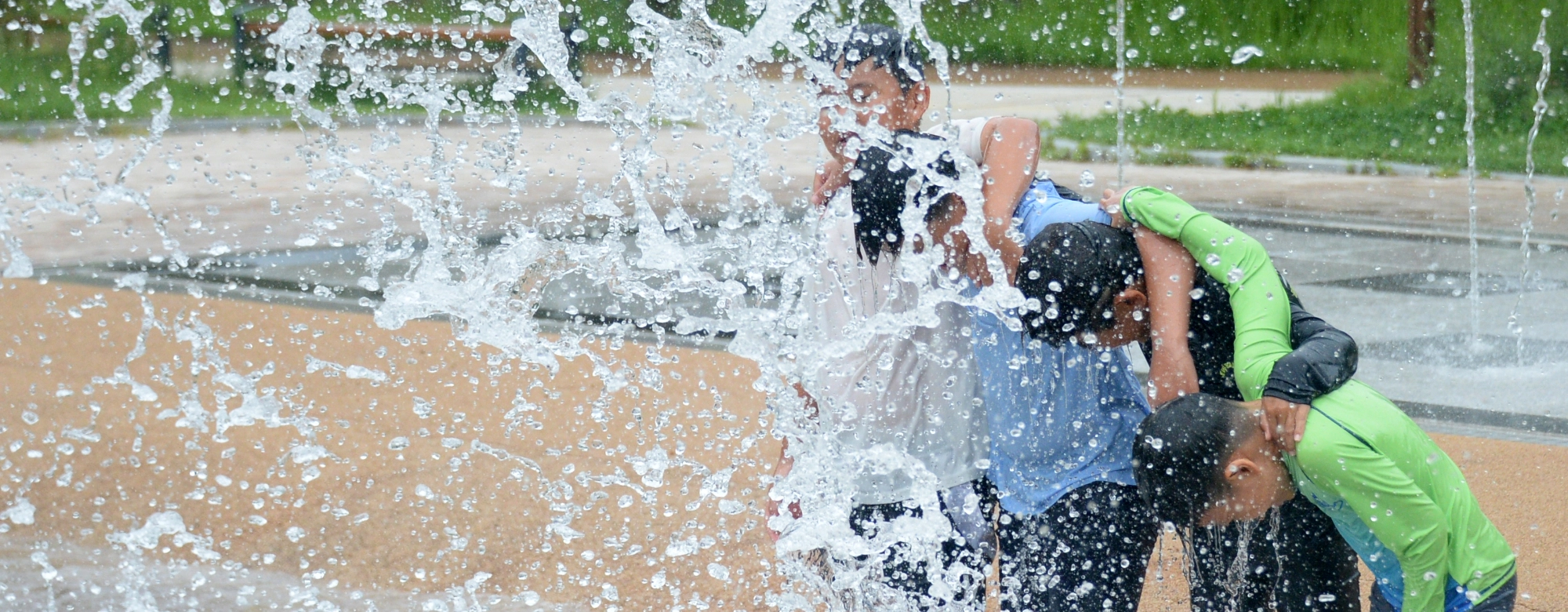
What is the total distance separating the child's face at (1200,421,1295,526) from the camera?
227cm

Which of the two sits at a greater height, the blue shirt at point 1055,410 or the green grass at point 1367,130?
the blue shirt at point 1055,410

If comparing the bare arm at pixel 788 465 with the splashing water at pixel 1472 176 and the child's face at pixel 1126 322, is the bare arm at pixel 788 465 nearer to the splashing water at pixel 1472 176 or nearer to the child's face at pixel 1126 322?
the child's face at pixel 1126 322

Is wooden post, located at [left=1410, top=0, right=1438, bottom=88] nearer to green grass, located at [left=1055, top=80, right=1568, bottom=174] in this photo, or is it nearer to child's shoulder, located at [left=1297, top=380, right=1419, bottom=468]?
green grass, located at [left=1055, top=80, right=1568, bottom=174]

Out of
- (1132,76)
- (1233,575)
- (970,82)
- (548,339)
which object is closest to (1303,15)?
(1132,76)

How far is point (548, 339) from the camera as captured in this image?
6.59 m

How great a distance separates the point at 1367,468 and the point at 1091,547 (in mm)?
485

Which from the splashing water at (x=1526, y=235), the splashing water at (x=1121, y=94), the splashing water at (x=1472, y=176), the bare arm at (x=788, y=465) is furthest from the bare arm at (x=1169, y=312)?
the splashing water at (x=1121, y=94)

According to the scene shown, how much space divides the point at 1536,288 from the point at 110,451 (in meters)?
6.37

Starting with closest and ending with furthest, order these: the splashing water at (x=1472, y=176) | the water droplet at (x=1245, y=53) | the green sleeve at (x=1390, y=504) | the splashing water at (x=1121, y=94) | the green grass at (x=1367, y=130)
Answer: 1. the green sleeve at (x=1390, y=504)
2. the water droplet at (x=1245, y=53)
3. the splashing water at (x=1472, y=176)
4. the splashing water at (x=1121, y=94)
5. the green grass at (x=1367, y=130)

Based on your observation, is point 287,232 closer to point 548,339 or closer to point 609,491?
point 548,339

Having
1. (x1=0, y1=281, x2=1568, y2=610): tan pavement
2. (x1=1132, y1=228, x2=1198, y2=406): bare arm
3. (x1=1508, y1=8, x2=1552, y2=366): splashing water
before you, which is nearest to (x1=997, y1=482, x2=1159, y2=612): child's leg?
(x1=1132, y1=228, x2=1198, y2=406): bare arm

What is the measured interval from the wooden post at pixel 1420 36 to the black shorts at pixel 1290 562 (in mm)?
15404

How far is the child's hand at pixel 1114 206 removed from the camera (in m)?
2.53

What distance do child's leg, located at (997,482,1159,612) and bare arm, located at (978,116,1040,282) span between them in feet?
1.34
